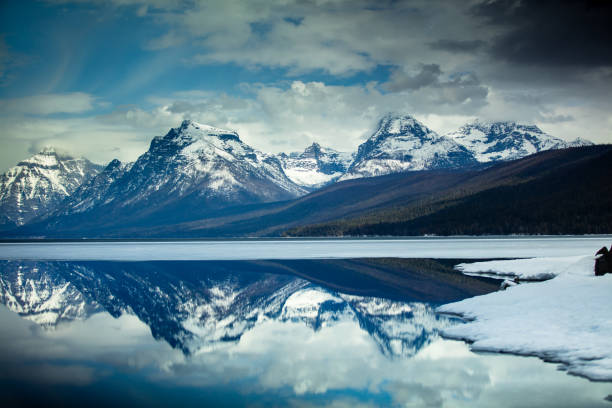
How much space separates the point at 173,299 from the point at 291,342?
2123cm

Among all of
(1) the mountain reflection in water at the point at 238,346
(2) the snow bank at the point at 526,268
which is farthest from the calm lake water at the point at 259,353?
(2) the snow bank at the point at 526,268

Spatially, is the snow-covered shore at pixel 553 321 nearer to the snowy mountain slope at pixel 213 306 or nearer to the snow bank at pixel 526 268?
the snowy mountain slope at pixel 213 306

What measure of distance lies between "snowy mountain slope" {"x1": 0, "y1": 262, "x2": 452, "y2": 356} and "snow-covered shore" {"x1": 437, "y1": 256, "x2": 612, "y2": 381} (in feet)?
9.24

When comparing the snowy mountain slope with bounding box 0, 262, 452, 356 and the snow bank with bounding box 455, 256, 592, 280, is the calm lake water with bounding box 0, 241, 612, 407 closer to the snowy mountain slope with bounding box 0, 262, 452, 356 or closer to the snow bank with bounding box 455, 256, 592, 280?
the snowy mountain slope with bounding box 0, 262, 452, 356

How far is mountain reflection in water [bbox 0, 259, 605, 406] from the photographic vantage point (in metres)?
23.1

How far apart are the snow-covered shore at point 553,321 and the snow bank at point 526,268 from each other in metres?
11.5

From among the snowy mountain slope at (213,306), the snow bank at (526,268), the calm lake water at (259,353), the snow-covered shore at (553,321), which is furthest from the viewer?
the snow bank at (526,268)

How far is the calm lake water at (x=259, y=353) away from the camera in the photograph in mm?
22406

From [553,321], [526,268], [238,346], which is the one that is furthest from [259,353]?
[526,268]

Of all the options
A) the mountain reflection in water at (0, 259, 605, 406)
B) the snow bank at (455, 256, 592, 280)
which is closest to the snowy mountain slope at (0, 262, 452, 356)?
the mountain reflection in water at (0, 259, 605, 406)

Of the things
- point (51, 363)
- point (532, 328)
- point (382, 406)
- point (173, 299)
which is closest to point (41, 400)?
point (51, 363)

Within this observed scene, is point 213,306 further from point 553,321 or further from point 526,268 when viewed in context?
point 526,268

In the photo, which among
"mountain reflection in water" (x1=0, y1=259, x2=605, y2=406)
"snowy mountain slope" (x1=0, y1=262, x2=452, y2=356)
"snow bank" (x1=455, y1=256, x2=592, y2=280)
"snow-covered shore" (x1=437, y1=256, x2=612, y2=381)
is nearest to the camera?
"mountain reflection in water" (x1=0, y1=259, x2=605, y2=406)

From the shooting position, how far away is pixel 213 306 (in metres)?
46.5
